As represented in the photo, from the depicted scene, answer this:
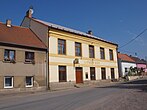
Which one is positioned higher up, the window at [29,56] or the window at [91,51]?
the window at [91,51]

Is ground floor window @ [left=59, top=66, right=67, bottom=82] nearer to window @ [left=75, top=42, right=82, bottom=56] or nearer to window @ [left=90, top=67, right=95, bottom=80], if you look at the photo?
window @ [left=75, top=42, right=82, bottom=56]

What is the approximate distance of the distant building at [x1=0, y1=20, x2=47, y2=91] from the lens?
69.9 ft

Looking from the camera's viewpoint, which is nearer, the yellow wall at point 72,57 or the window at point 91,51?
the yellow wall at point 72,57

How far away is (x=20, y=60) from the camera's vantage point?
22594 mm

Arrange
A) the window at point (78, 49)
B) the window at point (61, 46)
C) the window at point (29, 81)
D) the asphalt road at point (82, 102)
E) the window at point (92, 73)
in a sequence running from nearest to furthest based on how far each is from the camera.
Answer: the asphalt road at point (82, 102), the window at point (29, 81), the window at point (61, 46), the window at point (78, 49), the window at point (92, 73)

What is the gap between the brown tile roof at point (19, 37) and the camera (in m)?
22.6

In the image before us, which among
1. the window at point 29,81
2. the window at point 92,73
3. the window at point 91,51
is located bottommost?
the window at point 29,81

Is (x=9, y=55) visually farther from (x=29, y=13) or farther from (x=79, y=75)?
(x=79, y=75)

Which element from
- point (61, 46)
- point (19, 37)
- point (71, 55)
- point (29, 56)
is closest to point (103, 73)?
point (71, 55)

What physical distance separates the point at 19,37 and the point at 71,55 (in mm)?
7856

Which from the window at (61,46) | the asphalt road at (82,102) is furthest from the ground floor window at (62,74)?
the asphalt road at (82,102)

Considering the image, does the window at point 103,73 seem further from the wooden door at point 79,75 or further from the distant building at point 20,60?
the distant building at point 20,60

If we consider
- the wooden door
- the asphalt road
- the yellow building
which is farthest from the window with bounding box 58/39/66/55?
the asphalt road

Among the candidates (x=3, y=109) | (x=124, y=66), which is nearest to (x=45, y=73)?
(x=3, y=109)
